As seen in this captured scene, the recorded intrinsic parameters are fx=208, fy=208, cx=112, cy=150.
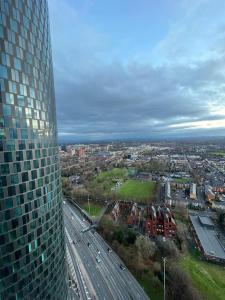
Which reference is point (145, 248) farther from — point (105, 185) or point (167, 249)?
point (105, 185)

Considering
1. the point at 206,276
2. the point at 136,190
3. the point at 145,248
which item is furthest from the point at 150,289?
the point at 136,190

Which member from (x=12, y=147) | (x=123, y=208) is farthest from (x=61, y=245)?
(x=123, y=208)

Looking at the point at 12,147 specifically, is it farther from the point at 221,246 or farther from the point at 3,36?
the point at 221,246

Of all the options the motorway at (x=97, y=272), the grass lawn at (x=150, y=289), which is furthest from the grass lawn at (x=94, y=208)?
the grass lawn at (x=150, y=289)

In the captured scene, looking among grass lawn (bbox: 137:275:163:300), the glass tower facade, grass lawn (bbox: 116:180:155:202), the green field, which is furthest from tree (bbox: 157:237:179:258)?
the green field

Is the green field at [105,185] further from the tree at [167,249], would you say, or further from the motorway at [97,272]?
the tree at [167,249]

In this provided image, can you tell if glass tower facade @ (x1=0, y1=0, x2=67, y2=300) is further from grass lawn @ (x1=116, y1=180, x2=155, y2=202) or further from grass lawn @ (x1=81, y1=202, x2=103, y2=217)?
grass lawn @ (x1=116, y1=180, x2=155, y2=202)
